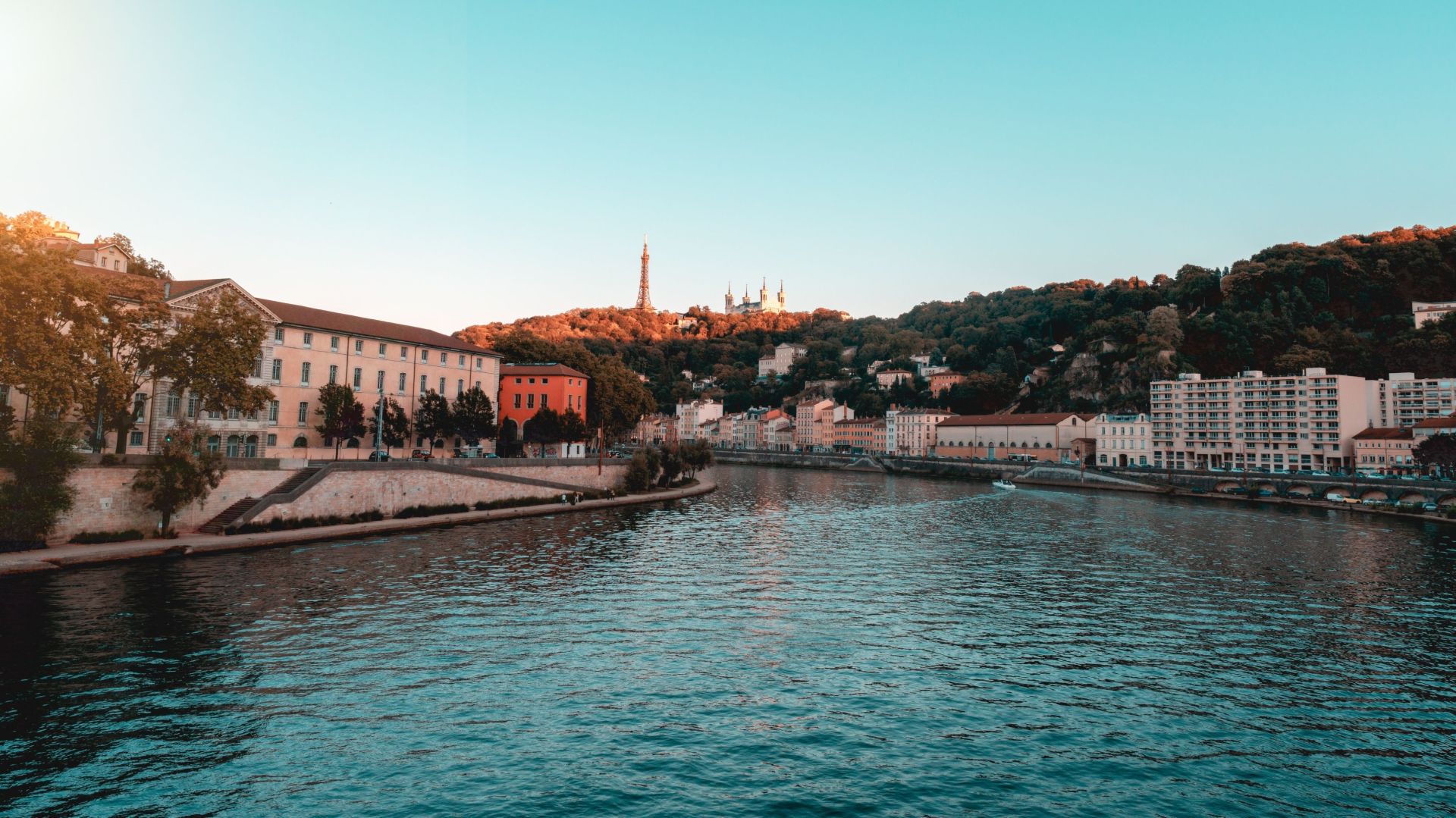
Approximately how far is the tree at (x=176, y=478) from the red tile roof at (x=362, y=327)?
17.8m

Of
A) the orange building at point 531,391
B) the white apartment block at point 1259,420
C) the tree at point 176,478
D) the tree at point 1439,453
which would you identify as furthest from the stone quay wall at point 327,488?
the white apartment block at point 1259,420

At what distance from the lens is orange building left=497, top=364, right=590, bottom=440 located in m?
74.5

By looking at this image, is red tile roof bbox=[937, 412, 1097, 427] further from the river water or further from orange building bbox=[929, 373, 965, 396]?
the river water

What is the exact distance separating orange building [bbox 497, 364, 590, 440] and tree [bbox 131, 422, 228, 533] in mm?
35812

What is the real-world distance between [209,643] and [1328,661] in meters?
32.4

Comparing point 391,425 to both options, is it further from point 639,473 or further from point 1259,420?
point 1259,420

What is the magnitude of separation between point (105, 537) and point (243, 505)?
6.55 meters

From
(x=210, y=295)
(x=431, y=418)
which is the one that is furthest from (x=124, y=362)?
(x=431, y=418)

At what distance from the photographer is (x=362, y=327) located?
6106 centimetres

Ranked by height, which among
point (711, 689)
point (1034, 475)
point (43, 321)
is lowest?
point (711, 689)

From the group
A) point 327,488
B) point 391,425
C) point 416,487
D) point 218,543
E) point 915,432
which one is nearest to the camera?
point 218,543

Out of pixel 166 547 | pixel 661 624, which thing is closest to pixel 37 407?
pixel 166 547

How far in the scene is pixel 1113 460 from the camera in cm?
12144

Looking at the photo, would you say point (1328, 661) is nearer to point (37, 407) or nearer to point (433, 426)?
point (37, 407)
